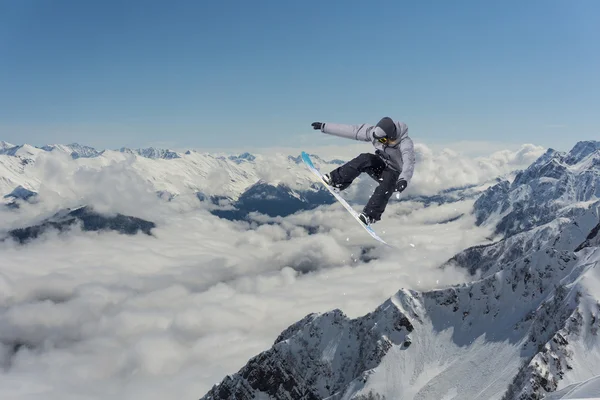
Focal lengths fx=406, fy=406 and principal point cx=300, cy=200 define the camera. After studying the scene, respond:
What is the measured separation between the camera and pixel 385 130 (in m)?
14.3

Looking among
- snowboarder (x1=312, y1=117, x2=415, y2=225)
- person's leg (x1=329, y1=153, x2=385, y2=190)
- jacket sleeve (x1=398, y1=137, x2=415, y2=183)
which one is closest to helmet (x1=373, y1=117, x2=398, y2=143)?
snowboarder (x1=312, y1=117, x2=415, y2=225)

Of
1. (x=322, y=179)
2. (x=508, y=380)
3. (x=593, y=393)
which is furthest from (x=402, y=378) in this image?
(x=322, y=179)

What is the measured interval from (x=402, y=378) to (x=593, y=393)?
181572mm

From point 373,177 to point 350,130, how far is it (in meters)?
3.36

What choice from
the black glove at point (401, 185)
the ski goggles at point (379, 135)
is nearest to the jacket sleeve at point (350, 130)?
the ski goggles at point (379, 135)

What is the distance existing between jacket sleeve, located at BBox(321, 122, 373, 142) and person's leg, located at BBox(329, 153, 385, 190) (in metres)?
2.05

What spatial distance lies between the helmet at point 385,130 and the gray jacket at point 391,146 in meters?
0.42

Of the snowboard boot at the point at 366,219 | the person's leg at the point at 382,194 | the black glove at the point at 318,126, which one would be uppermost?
the black glove at the point at 318,126

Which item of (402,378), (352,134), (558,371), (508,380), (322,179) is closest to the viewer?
(352,134)

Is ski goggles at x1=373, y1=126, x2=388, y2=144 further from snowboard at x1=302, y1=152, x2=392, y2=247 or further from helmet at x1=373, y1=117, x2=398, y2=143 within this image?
snowboard at x1=302, y1=152, x2=392, y2=247

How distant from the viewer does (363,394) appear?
179m

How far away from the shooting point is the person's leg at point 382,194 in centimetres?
1680

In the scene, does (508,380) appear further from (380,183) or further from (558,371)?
(380,183)

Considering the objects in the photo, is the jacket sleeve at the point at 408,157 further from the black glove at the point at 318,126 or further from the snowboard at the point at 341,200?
the snowboard at the point at 341,200
